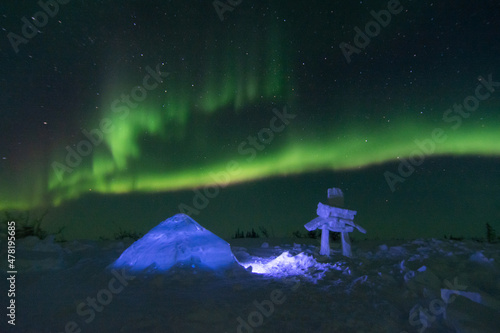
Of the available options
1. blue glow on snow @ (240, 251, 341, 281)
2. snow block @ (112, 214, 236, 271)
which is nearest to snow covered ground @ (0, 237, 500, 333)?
blue glow on snow @ (240, 251, 341, 281)

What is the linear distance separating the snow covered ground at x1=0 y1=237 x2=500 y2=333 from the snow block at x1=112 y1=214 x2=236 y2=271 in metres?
0.45

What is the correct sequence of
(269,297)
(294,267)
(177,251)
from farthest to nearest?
(294,267) → (177,251) → (269,297)

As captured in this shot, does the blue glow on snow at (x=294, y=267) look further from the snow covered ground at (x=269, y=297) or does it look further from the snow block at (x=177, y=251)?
the snow block at (x=177, y=251)

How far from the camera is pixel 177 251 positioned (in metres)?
7.89

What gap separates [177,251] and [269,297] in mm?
3406

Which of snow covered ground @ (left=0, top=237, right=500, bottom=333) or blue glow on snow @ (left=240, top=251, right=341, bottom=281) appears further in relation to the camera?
blue glow on snow @ (left=240, top=251, right=341, bottom=281)

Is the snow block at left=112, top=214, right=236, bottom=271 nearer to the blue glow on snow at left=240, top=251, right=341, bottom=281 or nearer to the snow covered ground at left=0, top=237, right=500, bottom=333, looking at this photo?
the snow covered ground at left=0, top=237, right=500, bottom=333

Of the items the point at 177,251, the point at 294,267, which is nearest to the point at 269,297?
the point at 294,267

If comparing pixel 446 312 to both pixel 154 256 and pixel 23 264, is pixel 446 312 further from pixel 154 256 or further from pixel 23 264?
pixel 23 264

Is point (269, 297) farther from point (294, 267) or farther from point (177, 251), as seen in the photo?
point (177, 251)

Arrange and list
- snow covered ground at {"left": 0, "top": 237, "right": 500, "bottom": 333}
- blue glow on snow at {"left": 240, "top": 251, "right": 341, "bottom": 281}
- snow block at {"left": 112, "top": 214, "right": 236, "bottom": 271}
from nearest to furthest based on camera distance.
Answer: snow covered ground at {"left": 0, "top": 237, "right": 500, "bottom": 333}
blue glow on snow at {"left": 240, "top": 251, "right": 341, "bottom": 281}
snow block at {"left": 112, "top": 214, "right": 236, "bottom": 271}

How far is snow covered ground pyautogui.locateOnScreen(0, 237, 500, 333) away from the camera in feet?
13.6

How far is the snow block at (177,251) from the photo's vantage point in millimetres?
7648

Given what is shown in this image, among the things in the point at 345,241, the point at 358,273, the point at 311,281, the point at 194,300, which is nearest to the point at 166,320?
the point at 194,300
